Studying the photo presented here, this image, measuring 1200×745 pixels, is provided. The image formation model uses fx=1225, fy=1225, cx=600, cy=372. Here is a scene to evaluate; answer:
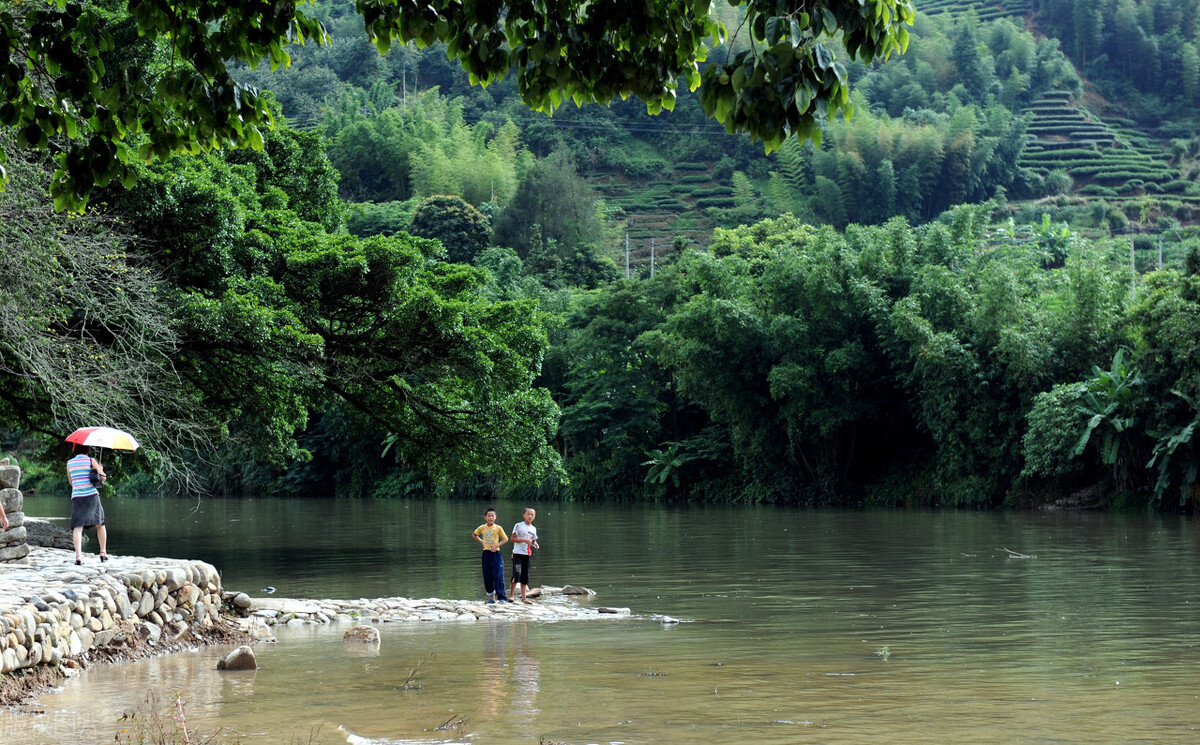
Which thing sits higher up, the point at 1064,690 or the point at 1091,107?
the point at 1091,107

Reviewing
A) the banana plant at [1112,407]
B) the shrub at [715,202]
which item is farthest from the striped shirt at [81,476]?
the shrub at [715,202]

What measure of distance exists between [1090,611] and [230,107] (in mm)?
11978

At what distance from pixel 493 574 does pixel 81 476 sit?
5.11 metres

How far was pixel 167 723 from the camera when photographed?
26.1 ft

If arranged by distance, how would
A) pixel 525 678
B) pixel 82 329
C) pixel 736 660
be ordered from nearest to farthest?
1. pixel 525 678
2. pixel 736 660
3. pixel 82 329

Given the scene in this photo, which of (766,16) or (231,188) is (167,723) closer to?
(766,16)

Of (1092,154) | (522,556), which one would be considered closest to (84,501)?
(522,556)

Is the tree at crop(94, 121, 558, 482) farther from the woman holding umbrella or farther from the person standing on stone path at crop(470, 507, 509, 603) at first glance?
the woman holding umbrella

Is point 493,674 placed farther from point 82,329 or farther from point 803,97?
point 82,329

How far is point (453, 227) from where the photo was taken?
Result: 67688mm

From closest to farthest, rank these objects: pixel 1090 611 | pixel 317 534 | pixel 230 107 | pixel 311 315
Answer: pixel 230 107
pixel 1090 611
pixel 311 315
pixel 317 534

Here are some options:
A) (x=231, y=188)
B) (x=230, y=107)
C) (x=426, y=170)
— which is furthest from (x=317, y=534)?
(x=426, y=170)

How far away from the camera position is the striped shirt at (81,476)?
1272 centimetres

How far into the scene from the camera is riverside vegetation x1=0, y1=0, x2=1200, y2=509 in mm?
19375
